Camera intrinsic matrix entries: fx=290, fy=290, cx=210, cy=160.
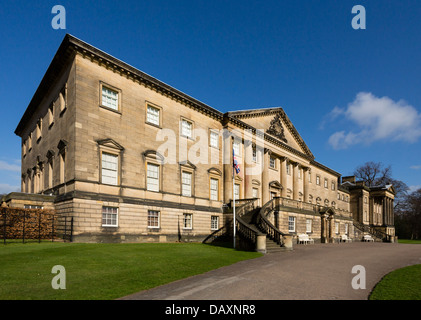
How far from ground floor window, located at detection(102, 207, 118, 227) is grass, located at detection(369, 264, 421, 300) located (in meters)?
17.4

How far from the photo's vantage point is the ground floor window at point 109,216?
21125mm

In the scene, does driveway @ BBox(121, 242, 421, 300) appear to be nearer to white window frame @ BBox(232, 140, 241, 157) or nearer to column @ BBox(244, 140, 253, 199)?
column @ BBox(244, 140, 253, 199)

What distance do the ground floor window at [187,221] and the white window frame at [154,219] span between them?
10.1 feet

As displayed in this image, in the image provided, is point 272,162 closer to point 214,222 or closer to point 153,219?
point 214,222

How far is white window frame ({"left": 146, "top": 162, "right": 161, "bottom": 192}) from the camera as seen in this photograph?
24.6 m

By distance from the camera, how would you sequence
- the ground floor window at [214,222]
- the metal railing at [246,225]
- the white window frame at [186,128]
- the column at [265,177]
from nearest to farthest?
the metal railing at [246,225]
the white window frame at [186,128]
the ground floor window at [214,222]
the column at [265,177]

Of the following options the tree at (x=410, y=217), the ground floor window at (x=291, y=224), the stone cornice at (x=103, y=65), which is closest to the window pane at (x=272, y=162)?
the ground floor window at (x=291, y=224)

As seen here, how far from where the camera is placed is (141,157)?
24.1 m

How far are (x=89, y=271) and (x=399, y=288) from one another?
35.1 feet

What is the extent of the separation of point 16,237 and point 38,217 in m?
1.78

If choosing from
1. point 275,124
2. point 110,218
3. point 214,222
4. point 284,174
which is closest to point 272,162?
point 284,174

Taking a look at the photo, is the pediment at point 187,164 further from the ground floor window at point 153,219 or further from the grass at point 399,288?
the grass at point 399,288

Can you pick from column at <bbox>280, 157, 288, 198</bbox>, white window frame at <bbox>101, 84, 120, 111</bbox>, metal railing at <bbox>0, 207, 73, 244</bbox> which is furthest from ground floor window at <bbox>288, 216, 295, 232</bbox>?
metal railing at <bbox>0, 207, 73, 244</bbox>
